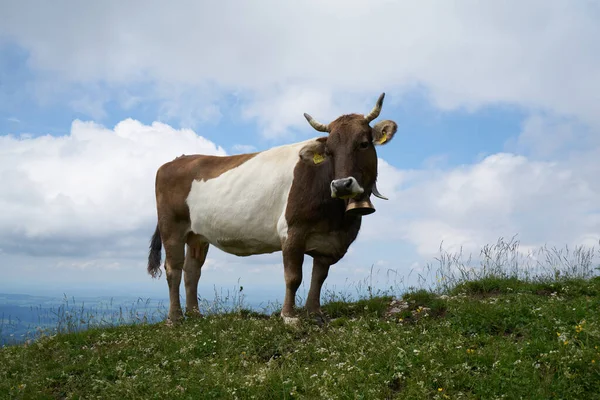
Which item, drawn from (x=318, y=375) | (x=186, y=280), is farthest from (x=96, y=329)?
(x=318, y=375)

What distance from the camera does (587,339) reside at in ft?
23.7

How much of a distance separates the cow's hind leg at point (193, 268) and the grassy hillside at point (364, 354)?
1.07 m

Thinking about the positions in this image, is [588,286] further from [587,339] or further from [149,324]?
[149,324]

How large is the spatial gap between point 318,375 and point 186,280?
236 inches

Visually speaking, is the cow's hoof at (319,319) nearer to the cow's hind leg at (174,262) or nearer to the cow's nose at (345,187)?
the cow's nose at (345,187)

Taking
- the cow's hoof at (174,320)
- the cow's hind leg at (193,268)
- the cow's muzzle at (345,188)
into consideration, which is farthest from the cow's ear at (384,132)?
the cow's hoof at (174,320)

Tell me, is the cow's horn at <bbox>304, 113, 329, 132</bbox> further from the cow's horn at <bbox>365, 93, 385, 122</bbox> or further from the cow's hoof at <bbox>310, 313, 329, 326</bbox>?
the cow's hoof at <bbox>310, 313, 329, 326</bbox>

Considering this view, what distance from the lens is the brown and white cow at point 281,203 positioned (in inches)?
367

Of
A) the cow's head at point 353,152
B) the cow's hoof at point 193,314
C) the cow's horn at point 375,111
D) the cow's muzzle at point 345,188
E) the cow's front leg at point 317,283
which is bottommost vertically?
the cow's hoof at point 193,314

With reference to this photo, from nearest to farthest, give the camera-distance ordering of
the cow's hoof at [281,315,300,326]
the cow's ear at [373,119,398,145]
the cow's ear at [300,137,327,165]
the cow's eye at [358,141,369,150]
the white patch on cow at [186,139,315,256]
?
the cow's eye at [358,141,369,150] < the cow's hoof at [281,315,300,326] < the cow's ear at [373,119,398,145] < the cow's ear at [300,137,327,165] < the white patch on cow at [186,139,315,256]

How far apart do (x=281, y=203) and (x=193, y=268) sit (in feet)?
11.1

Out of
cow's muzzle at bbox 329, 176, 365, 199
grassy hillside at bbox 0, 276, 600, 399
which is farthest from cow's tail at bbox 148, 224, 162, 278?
cow's muzzle at bbox 329, 176, 365, 199

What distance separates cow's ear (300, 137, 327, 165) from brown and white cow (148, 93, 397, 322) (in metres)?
0.02

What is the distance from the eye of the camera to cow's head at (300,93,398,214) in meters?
8.87
